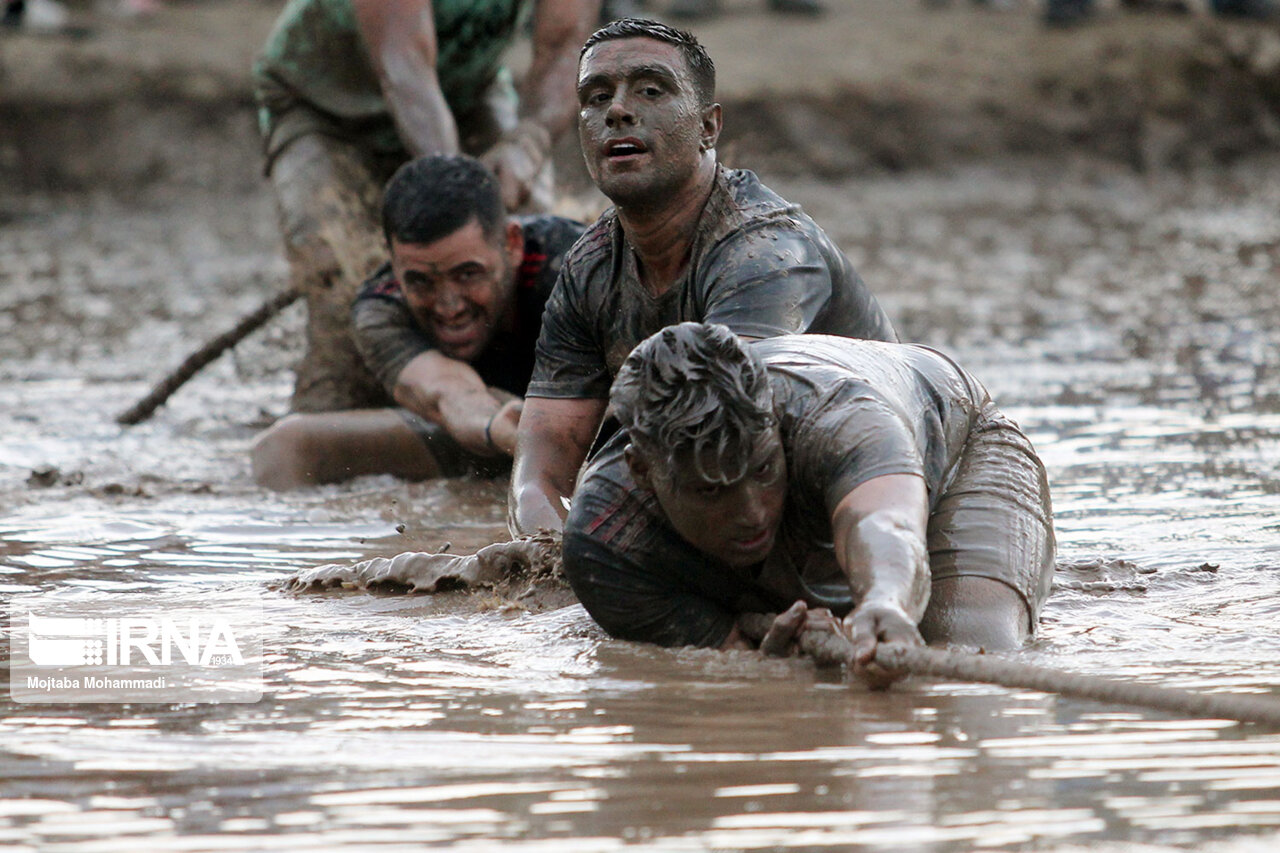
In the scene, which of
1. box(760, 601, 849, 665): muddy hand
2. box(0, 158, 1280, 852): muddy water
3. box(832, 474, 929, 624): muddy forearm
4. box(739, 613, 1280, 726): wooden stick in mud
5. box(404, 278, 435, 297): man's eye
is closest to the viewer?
box(0, 158, 1280, 852): muddy water

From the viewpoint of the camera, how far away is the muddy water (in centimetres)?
280

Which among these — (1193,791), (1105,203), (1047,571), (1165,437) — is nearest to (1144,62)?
(1105,203)

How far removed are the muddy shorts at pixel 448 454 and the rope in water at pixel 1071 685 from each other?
2990mm

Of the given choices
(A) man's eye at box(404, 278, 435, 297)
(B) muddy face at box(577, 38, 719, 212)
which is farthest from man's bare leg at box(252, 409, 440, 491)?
(B) muddy face at box(577, 38, 719, 212)

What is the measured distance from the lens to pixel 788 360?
3619 mm

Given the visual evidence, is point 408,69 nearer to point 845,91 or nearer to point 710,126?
point 710,126

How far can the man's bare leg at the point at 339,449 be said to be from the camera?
6.18m

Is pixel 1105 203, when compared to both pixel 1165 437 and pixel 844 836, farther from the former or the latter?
pixel 844 836

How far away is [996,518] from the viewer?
387 cm

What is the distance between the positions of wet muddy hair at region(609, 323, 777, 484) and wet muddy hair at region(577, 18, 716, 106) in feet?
3.34

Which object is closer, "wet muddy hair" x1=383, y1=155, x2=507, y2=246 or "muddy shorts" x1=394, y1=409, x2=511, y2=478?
"wet muddy hair" x1=383, y1=155, x2=507, y2=246

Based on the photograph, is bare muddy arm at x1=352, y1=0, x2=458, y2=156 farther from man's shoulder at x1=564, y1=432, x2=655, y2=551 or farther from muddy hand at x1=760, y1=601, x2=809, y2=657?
muddy hand at x1=760, y1=601, x2=809, y2=657

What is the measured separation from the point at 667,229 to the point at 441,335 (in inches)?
77.0

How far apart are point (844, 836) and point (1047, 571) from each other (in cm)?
141
